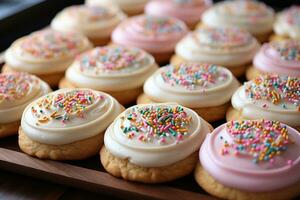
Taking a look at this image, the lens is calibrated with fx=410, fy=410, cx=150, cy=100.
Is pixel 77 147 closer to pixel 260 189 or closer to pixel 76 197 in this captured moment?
pixel 76 197

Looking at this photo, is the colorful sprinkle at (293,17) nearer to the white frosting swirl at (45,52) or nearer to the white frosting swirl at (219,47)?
the white frosting swirl at (219,47)

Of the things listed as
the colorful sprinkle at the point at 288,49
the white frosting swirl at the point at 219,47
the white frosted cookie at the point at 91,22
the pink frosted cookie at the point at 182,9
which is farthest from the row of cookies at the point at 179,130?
the pink frosted cookie at the point at 182,9

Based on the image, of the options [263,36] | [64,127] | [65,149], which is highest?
[64,127]

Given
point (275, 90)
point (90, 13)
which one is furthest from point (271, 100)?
point (90, 13)

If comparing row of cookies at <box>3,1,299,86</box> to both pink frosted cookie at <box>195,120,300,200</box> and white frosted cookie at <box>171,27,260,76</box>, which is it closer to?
white frosted cookie at <box>171,27,260,76</box>


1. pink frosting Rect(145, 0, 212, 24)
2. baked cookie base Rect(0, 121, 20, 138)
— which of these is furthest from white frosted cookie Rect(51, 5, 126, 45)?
baked cookie base Rect(0, 121, 20, 138)

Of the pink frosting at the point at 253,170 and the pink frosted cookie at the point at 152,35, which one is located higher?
the pink frosted cookie at the point at 152,35

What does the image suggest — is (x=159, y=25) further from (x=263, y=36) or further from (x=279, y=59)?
(x=279, y=59)
